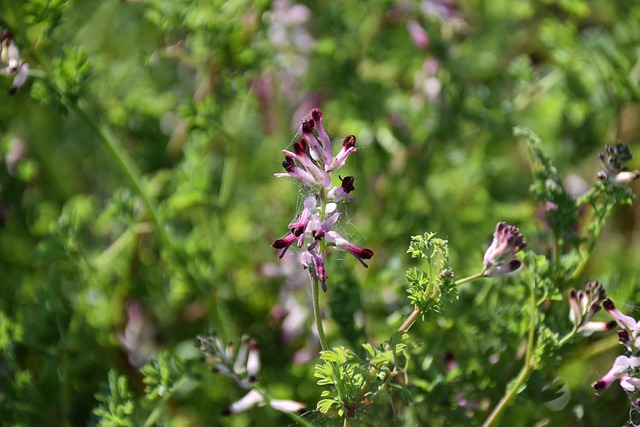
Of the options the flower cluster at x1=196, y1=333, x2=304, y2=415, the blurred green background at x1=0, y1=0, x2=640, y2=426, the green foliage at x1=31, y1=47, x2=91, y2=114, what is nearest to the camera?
the flower cluster at x1=196, y1=333, x2=304, y2=415

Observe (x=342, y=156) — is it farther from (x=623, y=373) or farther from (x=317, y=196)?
(x=623, y=373)

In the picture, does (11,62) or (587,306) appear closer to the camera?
(587,306)

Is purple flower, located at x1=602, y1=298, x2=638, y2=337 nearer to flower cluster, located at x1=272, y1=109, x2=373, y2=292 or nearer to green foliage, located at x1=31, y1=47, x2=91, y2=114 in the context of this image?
flower cluster, located at x1=272, y1=109, x2=373, y2=292

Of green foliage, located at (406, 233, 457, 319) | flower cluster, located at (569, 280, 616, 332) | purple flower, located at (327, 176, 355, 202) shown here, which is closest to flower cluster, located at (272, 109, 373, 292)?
purple flower, located at (327, 176, 355, 202)

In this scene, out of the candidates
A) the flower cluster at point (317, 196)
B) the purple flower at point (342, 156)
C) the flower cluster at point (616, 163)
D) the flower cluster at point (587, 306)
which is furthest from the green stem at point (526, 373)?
the purple flower at point (342, 156)

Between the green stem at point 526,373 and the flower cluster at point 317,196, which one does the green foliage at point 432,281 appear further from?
the green stem at point 526,373

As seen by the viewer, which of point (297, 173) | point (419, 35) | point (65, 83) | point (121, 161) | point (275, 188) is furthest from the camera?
point (275, 188)

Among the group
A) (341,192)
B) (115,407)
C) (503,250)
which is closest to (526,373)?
(503,250)
